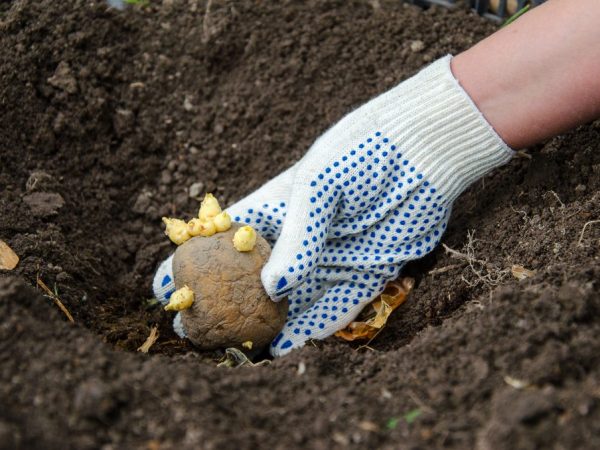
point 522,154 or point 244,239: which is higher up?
point 244,239

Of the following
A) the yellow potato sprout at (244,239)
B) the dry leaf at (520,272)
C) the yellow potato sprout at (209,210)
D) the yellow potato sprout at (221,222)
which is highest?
the yellow potato sprout at (209,210)

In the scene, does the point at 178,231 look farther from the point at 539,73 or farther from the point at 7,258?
the point at 539,73

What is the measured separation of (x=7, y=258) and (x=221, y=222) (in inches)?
26.4

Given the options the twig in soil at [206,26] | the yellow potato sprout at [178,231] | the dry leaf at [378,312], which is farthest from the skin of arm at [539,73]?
the twig in soil at [206,26]

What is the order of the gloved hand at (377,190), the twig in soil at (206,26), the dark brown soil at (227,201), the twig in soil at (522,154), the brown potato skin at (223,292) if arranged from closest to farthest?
the dark brown soil at (227,201) → the brown potato skin at (223,292) → the gloved hand at (377,190) → the twig in soil at (522,154) → the twig in soil at (206,26)

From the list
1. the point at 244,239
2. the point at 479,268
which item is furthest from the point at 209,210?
A: the point at 479,268

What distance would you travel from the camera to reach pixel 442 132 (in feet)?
7.78

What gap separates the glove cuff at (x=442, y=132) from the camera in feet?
7.75

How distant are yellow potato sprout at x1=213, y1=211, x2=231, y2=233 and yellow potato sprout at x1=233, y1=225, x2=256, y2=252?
0.20ft

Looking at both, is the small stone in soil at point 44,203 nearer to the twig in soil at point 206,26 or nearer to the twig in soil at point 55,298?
the twig in soil at point 55,298

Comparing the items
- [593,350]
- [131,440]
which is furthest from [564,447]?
[131,440]

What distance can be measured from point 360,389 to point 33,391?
735 millimetres

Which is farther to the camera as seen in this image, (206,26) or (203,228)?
(206,26)

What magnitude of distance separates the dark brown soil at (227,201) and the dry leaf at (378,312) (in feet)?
0.18
